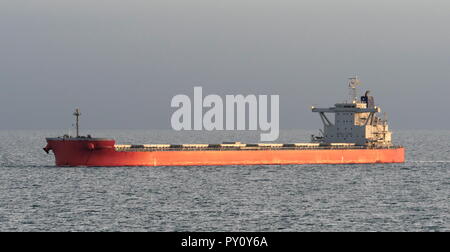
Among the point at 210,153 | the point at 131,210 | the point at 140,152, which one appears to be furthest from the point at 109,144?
the point at 131,210

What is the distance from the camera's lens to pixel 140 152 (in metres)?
74.1

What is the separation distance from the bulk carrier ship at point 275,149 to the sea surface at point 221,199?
1.62m

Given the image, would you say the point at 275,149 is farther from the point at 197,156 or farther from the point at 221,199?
the point at 221,199

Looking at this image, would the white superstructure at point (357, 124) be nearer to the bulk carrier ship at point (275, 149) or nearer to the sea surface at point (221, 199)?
the bulk carrier ship at point (275, 149)

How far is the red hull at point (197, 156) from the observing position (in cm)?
7156

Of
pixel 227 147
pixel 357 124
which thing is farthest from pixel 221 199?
pixel 357 124

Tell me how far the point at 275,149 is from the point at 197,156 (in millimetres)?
8553

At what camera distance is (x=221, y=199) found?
165ft

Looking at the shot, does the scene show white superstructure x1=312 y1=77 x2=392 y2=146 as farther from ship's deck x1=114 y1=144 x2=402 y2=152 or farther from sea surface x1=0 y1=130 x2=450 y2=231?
sea surface x1=0 y1=130 x2=450 y2=231

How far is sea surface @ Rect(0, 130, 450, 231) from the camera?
39.9m

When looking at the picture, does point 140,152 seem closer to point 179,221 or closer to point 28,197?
point 28,197

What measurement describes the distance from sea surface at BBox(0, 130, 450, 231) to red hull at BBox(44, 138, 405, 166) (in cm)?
140

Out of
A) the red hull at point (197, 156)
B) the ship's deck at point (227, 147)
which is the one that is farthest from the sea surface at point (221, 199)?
the ship's deck at point (227, 147)
